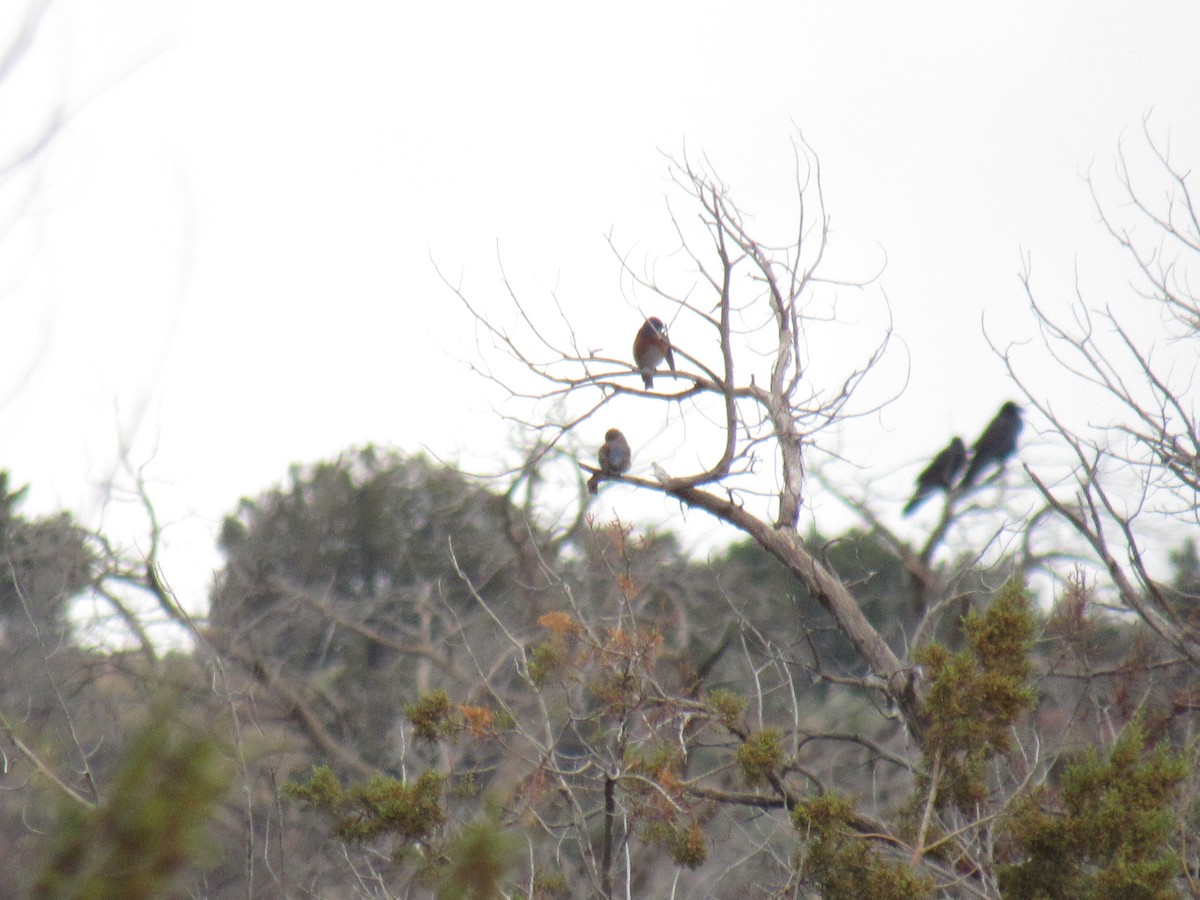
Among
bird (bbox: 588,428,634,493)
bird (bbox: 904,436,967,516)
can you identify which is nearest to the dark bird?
bird (bbox: 588,428,634,493)

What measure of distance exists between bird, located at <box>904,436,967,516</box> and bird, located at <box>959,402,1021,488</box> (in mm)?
115

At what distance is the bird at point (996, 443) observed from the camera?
9.70 m

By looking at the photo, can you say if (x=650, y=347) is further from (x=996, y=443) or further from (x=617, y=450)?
(x=996, y=443)

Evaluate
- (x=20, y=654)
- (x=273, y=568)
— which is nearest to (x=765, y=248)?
(x=20, y=654)

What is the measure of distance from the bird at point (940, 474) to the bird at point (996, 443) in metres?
0.12

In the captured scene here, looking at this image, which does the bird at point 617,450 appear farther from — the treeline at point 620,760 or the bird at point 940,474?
the bird at point 940,474

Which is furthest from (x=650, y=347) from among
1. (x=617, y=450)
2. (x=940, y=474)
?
(x=940, y=474)

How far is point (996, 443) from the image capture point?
9688 mm

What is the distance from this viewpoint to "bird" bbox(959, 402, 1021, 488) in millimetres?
9695

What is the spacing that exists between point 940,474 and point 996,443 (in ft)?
1.57

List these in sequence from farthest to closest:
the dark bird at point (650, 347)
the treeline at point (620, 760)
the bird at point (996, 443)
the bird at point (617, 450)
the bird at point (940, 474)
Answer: the bird at point (940, 474), the bird at point (996, 443), the bird at point (617, 450), the dark bird at point (650, 347), the treeline at point (620, 760)

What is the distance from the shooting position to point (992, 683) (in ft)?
12.1

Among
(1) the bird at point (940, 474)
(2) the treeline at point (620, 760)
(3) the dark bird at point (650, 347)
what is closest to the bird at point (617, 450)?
(3) the dark bird at point (650, 347)

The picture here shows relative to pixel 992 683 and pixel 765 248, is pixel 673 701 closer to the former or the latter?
pixel 992 683
